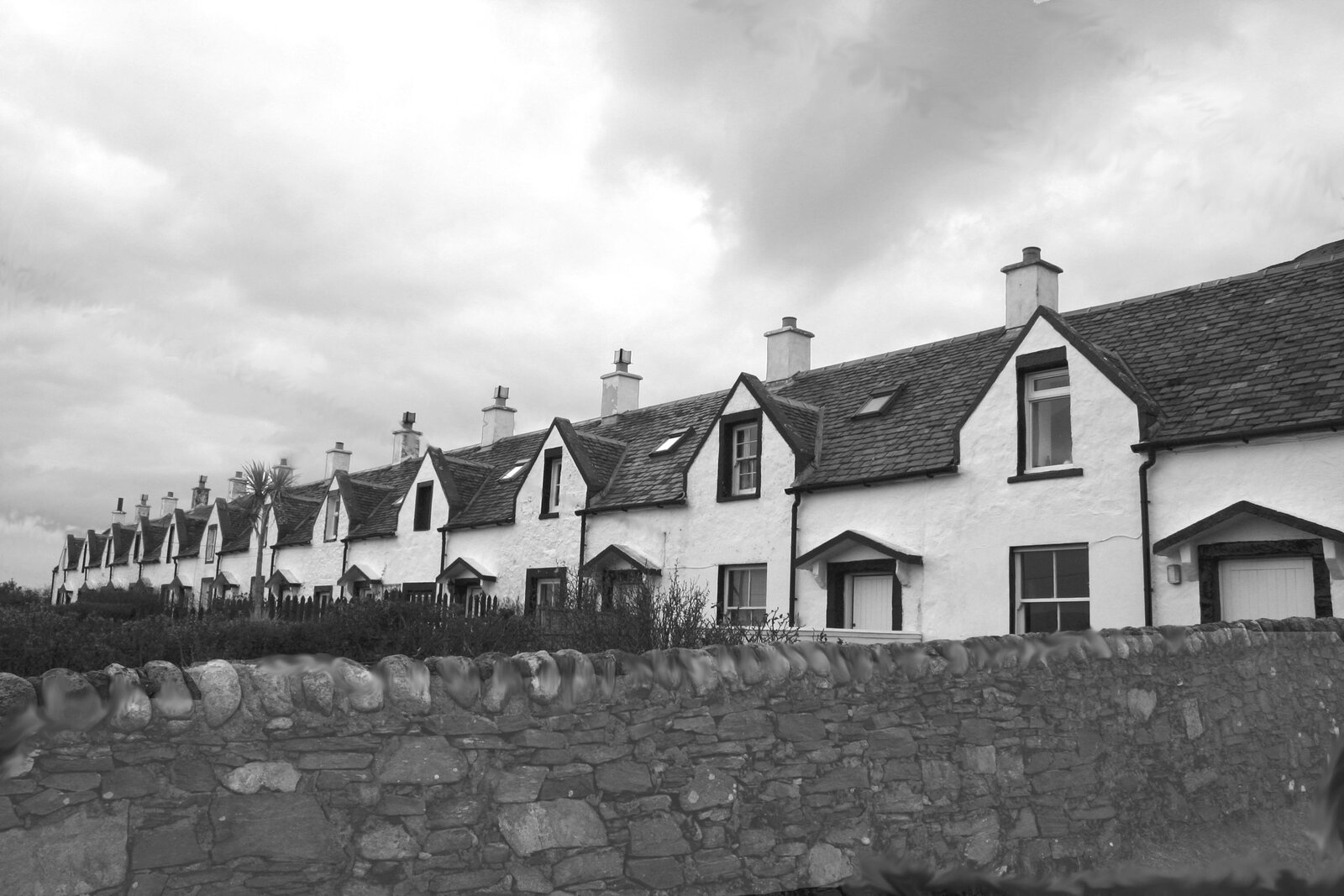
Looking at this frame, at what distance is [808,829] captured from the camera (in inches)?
244

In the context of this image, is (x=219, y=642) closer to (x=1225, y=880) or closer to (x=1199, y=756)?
(x=1199, y=756)

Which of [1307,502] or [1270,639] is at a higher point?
[1307,502]

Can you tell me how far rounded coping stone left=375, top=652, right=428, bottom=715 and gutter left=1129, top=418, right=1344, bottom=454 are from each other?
37.3 ft

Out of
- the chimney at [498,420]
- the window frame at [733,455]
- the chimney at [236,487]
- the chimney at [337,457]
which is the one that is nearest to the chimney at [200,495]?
the chimney at [236,487]

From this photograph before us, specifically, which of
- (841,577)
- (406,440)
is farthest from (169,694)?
(406,440)

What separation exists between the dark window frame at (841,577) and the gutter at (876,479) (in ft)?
4.05

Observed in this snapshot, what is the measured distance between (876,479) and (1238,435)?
5.34 m

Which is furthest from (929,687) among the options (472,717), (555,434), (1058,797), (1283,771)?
(555,434)

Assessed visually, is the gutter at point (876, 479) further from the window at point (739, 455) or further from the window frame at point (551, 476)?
the window frame at point (551, 476)

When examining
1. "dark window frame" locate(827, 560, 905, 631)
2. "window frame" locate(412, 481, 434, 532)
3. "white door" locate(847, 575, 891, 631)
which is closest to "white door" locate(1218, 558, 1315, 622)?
"dark window frame" locate(827, 560, 905, 631)

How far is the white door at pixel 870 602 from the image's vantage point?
17188 millimetres

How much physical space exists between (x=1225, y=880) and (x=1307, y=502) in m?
9.90

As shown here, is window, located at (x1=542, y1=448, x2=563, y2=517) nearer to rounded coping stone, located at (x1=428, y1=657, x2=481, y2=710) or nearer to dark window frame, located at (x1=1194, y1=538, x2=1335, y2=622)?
dark window frame, located at (x1=1194, y1=538, x2=1335, y2=622)

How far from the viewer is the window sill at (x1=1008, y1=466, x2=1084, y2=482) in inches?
584
